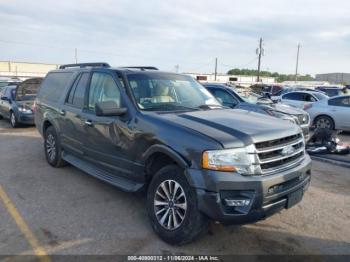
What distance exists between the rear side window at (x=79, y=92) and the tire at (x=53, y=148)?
39.4 inches

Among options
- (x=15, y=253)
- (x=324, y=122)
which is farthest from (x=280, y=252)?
(x=324, y=122)

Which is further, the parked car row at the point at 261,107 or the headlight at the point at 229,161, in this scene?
the parked car row at the point at 261,107

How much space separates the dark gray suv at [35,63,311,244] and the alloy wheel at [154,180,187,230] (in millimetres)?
11

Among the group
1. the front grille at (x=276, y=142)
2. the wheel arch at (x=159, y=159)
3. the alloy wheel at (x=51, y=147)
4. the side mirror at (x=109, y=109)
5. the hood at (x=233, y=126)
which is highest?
the side mirror at (x=109, y=109)

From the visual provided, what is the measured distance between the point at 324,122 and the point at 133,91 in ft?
33.1

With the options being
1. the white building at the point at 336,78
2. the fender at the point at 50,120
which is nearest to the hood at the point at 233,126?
the fender at the point at 50,120

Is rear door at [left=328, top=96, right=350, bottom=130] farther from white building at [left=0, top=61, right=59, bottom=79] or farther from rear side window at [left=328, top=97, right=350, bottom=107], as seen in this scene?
white building at [left=0, top=61, right=59, bottom=79]

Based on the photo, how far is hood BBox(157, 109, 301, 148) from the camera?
3.44 meters

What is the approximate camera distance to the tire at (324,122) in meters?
12.4

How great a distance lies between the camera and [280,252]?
3.65m

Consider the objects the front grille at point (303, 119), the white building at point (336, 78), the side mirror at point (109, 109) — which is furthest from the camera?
the white building at point (336, 78)

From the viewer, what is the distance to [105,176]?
16.1 ft

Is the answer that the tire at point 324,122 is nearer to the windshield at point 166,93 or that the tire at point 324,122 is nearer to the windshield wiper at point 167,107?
the windshield at point 166,93

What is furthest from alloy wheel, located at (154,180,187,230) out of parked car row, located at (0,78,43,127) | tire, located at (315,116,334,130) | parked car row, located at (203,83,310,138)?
tire, located at (315,116,334,130)
